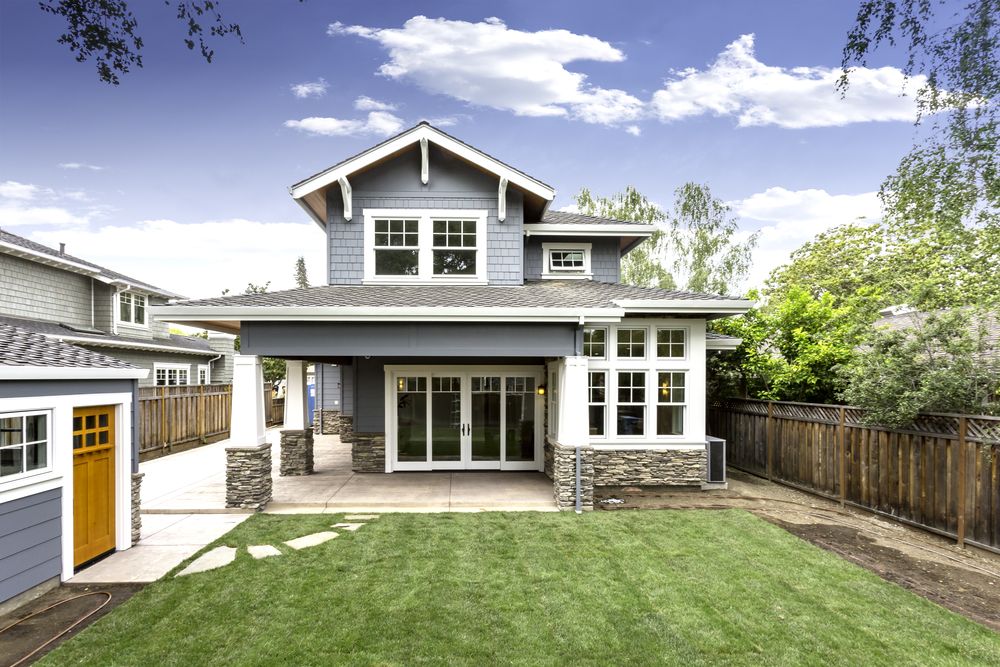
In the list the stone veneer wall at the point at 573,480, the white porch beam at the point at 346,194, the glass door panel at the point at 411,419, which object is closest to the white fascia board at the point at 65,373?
the white porch beam at the point at 346,194

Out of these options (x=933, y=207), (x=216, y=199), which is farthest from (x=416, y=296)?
(x=216, y=199)

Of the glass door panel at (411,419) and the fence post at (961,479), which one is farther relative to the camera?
the glass door panel at (411,419)

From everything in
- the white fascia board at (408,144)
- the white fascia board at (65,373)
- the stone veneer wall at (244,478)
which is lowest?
the stone veneer wall at (244,478)

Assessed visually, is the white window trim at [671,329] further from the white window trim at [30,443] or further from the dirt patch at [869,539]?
the white window trim at [30,443]

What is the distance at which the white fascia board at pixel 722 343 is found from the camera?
971cm

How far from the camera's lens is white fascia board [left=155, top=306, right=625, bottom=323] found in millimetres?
7293

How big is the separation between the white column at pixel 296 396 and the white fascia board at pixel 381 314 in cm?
316

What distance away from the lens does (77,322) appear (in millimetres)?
14508

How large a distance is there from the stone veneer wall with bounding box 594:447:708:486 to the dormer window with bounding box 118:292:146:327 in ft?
52.1

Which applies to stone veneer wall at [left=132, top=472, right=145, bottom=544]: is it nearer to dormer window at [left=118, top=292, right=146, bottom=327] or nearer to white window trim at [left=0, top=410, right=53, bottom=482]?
white window trim at [left=0, top=410, right=53, bottom=482]

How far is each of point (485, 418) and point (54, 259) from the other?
13.0m

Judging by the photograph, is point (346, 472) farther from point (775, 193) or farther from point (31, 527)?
point (775, 193)

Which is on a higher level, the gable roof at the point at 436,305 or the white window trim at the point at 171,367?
the gable roof at the point at 436,305

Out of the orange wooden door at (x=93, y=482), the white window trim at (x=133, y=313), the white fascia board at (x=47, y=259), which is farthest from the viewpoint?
the white window trim at (x=133, y=313)
